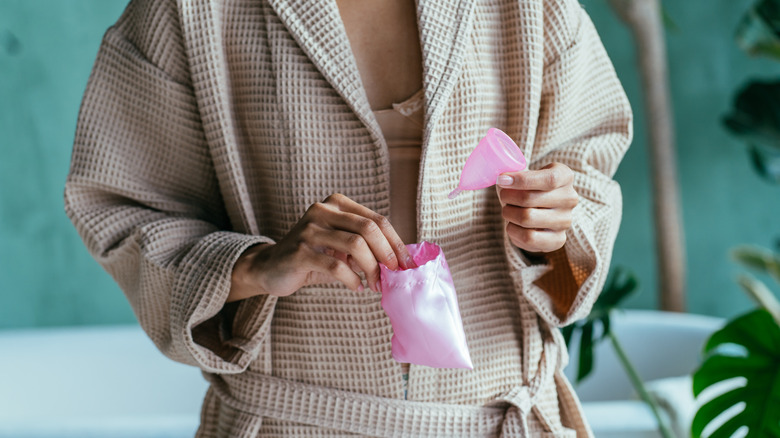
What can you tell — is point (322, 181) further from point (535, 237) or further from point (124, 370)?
point (124, 370)

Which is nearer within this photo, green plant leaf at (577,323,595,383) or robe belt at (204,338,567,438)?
robe belt at (204,338,567,438)

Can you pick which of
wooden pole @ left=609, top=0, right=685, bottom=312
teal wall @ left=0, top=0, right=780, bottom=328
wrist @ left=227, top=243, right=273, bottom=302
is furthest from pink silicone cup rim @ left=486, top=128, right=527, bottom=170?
teal wall @ left=0, top=0, right=780, bottom=328

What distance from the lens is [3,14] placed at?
2381 millimetres

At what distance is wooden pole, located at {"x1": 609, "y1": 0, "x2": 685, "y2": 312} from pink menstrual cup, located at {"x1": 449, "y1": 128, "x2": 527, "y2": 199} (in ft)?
6.09

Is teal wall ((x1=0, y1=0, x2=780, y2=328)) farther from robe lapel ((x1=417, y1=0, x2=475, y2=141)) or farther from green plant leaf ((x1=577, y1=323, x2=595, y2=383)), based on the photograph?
robe lapel ((x1=417, y1=0, x2=475, y2=141))

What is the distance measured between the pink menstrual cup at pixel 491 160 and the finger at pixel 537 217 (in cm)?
4

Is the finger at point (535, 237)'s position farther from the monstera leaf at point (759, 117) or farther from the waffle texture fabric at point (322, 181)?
the monstera leaf at point (759, 117)

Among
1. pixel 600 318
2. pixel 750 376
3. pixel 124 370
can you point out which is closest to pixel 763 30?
pixel 600 318

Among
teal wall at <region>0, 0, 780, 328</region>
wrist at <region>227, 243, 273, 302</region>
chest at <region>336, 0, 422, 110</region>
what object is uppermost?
chest at <region>336, 0, 422, 110</region>

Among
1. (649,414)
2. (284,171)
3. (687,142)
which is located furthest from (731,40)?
(284,171)

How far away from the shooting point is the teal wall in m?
2.42

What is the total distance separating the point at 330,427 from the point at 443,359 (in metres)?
0.19

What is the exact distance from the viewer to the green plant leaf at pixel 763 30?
1664 mm

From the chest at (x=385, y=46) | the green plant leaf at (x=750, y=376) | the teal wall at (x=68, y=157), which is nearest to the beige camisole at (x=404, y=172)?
the chest at (x=385, y=46)
